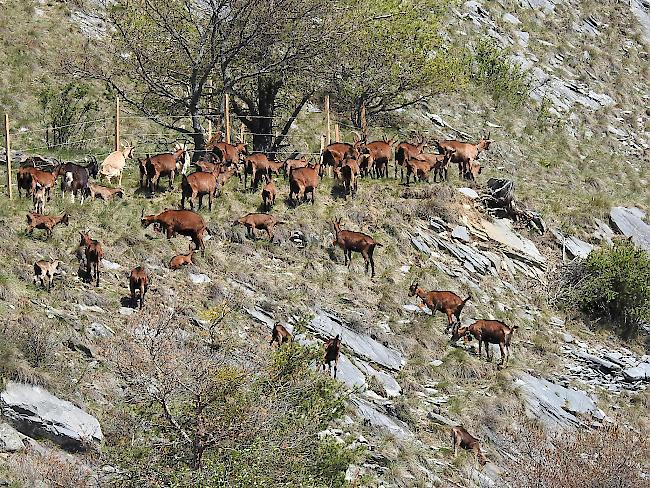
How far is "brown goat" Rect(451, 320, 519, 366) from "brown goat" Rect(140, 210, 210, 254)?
239 inches

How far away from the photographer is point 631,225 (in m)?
31.6

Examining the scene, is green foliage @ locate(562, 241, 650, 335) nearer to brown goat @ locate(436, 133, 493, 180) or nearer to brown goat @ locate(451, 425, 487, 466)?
brown goat @ locate(436, 133, 493, 180)

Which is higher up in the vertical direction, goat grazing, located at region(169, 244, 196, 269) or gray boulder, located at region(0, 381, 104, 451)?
goat grazing, located at region(169, 244, 196, 269)

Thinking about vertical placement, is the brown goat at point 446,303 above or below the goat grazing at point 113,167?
below

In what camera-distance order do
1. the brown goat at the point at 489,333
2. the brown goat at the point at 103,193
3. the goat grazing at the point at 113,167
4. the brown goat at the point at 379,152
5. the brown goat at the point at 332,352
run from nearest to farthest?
1. the brown goat at the point at 332,352
2. the brown goat at the point at 489,333
3. the brown goat at the point at 103,193
4. the goat grazing at the point at 113,167
5. the brown goat at the point at 379,152

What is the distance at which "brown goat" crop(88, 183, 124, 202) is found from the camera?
2330cm

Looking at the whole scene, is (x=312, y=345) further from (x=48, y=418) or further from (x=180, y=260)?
(x=48, y=418)

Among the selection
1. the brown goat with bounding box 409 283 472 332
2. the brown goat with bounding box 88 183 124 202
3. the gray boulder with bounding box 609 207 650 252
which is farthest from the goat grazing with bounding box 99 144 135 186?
the gray boulder with bounding box 609 207 650 252

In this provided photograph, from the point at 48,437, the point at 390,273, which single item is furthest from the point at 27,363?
the point at 390,273

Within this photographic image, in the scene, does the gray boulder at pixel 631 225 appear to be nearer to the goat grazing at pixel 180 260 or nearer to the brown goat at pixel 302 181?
the brown goat at pixel 302 181

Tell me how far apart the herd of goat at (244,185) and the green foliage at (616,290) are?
4.42 meters

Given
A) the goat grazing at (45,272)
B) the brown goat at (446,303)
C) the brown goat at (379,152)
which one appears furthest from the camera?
the brown goat at (379,152)

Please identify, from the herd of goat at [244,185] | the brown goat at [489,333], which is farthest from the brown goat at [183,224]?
the brown goat at [489,333]

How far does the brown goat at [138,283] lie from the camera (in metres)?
18.6
